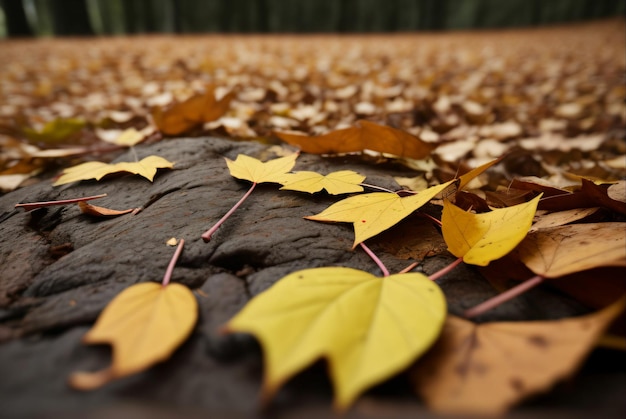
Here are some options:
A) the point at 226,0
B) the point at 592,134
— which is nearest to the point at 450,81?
the point at 592,134

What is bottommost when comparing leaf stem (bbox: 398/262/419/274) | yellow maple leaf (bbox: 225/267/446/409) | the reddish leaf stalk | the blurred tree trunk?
the reddish leaf stalk

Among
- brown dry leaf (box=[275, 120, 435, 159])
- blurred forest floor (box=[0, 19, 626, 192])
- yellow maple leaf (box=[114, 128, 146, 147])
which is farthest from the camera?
blurred forest floor (box=[0, 19, 626, 192])

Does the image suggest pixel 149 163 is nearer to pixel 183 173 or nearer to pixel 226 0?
pixel 183 173

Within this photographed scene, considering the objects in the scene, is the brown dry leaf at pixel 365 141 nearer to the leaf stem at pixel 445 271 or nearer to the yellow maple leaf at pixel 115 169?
the yellow maple leaf at pixel 115 169

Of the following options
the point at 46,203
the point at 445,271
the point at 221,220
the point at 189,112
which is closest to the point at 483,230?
the point at 445,271

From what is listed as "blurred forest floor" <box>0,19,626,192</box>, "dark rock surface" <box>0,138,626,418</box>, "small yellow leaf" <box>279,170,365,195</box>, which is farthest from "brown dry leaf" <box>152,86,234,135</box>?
"small yellow leaf" <box>279,170,365,195</box>

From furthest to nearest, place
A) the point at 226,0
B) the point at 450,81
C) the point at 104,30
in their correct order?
the point at 104,30, the point at 226,0, the point at 450,81

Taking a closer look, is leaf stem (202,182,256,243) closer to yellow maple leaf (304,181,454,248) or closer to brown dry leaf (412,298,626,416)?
yellow maple leaf (304,181,454,248)
